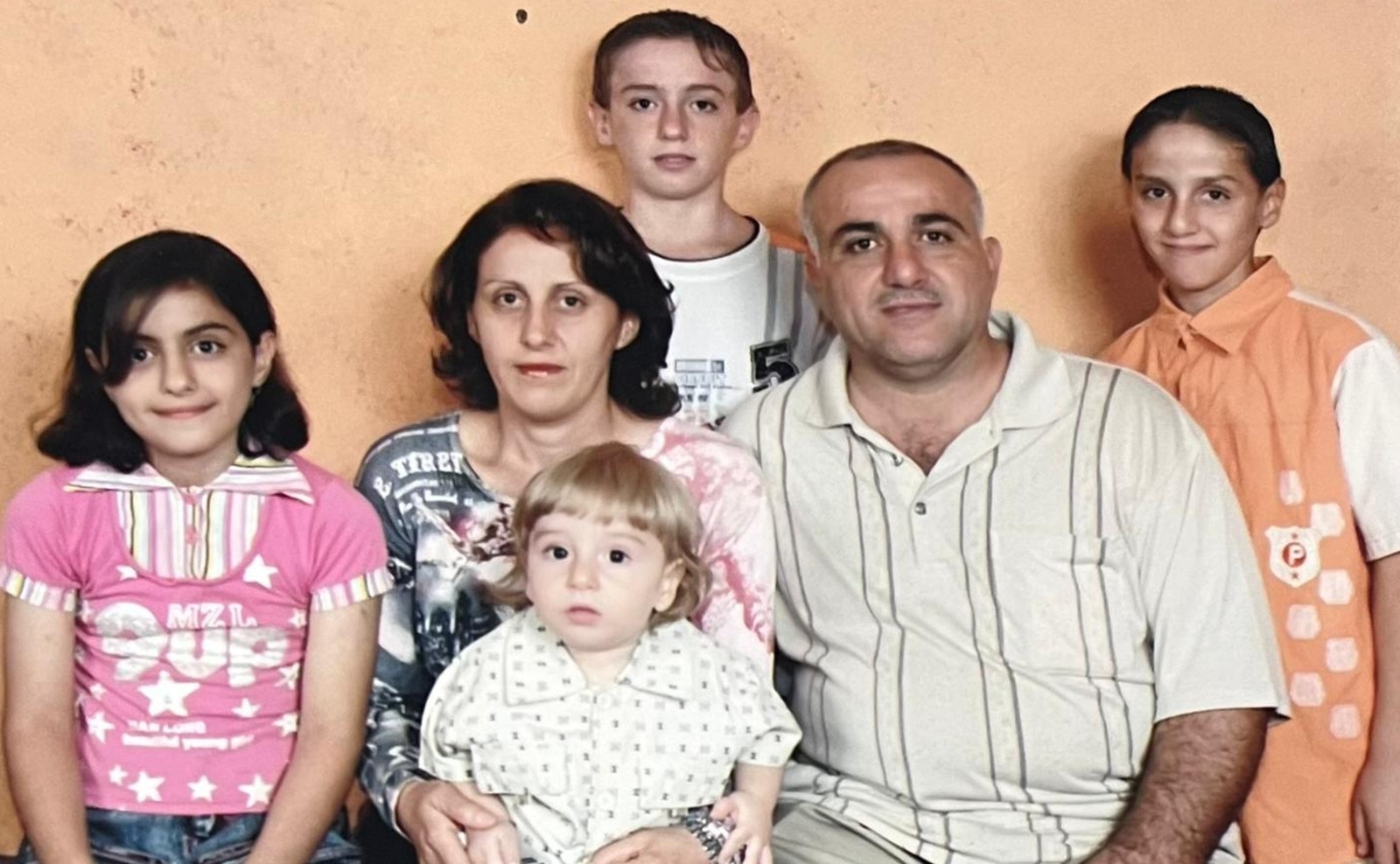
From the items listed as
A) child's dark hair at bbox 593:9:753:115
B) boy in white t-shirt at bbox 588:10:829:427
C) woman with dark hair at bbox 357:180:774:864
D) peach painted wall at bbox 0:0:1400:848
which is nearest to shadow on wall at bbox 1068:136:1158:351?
peach painted wall at bbox 0:0:1400:848

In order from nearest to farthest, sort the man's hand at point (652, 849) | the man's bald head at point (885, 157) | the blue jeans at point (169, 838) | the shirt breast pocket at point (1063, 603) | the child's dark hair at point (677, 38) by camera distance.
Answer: the man's hand at point (652, 849) → the blue jeans at point (169, 838) → the shirt breast pocket at point (1063, 603) → the man's bald head at point (885, 157) → the child's dark hair at point (677, 38)

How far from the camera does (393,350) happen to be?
269cm

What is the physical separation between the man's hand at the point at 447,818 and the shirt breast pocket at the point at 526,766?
3cm

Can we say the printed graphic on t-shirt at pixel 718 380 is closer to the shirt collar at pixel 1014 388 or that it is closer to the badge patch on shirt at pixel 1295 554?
the shirt collar at pixel 1014 388

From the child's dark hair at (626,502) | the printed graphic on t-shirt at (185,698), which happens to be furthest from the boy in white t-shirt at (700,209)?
the printed graphic on t-shirt at (185,698)

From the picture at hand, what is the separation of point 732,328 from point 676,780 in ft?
3.02

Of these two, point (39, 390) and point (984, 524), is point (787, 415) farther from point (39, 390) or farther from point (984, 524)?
point (39, 390)

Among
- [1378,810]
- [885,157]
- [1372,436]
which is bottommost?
[1378,810]

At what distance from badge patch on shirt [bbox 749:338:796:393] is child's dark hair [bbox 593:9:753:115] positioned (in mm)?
381

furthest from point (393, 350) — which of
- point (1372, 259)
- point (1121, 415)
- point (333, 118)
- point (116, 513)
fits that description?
point (1372, 259)

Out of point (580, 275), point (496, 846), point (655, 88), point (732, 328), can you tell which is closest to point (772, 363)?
point (732, 328)

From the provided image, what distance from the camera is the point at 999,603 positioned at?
2090 millimetres

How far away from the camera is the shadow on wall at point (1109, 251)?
2781mm

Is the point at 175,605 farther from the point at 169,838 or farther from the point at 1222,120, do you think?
the point at 1222,120
